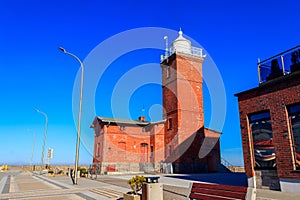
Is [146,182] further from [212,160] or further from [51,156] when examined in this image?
[51,156]

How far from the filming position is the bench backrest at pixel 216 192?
410 centimetres

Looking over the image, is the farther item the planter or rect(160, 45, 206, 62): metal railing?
rect(160, 45, 206, 62): metal railing

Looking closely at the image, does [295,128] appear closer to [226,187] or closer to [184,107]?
[226,187]

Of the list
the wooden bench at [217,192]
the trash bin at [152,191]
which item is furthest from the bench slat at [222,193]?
the trash bin at [152,191]

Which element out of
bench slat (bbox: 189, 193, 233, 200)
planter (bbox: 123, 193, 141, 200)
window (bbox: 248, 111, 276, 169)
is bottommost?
planter (bbox: 123, 193, 141, 200)

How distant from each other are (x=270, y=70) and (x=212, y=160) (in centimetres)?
1949

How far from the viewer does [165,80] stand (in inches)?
1262

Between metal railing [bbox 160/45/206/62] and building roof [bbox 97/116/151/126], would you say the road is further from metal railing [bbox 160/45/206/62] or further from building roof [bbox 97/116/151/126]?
metal railing [bbox 160/45/206/62]

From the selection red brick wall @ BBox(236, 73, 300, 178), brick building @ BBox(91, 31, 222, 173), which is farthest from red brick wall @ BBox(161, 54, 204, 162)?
red brick wall @ BBox(236, 73, 300, 178)

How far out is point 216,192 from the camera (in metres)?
4.58

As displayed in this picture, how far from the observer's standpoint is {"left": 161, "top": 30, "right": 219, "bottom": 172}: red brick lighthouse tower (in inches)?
1097

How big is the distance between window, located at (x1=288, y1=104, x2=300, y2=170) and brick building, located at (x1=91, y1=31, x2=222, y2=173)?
17826mm

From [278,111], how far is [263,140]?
5.36 ft

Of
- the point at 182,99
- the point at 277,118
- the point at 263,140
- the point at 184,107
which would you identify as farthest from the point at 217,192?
the point at 182,99
